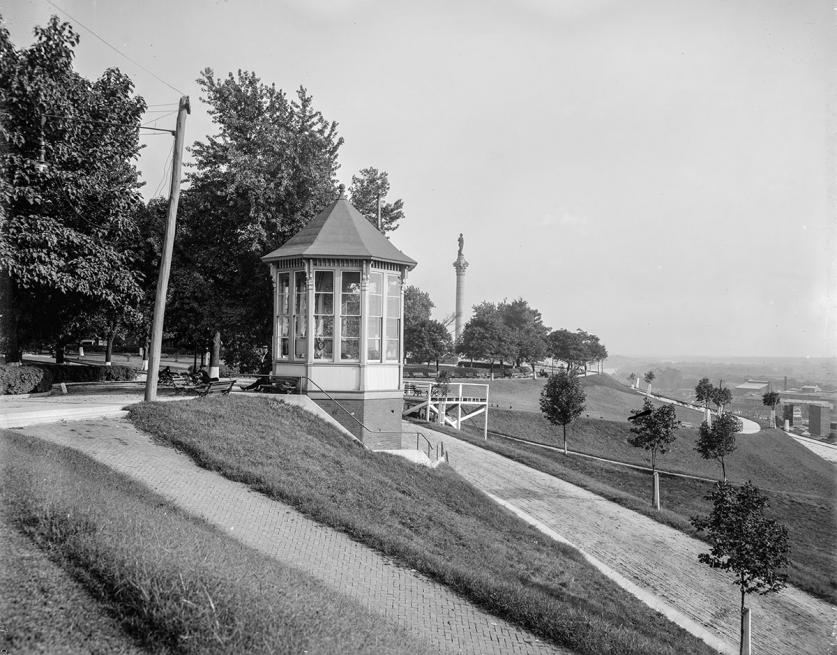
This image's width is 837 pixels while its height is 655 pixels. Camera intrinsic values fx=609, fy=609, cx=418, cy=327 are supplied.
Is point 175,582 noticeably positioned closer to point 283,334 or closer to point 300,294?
point 300,294

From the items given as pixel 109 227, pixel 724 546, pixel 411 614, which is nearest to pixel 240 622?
pixel 411 614

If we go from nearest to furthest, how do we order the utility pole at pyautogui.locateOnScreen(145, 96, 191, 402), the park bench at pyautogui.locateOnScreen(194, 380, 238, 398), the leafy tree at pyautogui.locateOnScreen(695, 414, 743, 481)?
the utility pole at pyautogui.locateOnScreen(145, 96, 191, 402) → the park bench at pyautogui.locateOnScreen(194, 380, 238, 398) → the leafy tree at pyautogui.locateOnScreen(695, 414, 743, 481)

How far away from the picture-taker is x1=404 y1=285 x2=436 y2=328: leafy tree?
232 feet

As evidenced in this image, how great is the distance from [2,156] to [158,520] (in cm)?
1215

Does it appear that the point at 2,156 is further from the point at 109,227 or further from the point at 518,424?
the point at 518,424

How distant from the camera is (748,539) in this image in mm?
10539

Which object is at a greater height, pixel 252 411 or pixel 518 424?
pixel 252 411

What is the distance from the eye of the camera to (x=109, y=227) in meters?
19.2

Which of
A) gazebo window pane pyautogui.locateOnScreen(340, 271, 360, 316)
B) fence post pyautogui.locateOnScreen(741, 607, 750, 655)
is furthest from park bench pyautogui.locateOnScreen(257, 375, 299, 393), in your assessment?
fence post pyautogui.locateOnScreen(741, 607, 750, 655)

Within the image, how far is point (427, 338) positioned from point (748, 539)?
189 feet

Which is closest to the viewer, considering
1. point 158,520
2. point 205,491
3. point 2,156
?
point 158,520

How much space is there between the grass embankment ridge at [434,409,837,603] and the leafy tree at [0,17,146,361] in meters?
17.0

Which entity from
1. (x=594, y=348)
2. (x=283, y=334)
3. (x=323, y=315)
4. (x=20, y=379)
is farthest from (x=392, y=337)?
(x=594, y=348)

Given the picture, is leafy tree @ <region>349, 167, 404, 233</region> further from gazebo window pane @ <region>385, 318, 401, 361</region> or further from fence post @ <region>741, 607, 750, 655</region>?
fence post @ <region>741, 607, 750, 655</region>
